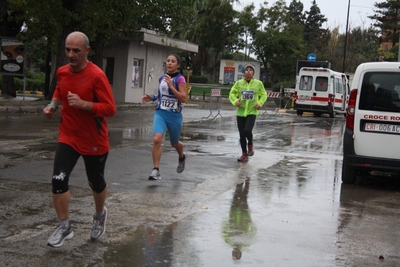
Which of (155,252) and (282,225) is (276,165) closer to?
(282,225)

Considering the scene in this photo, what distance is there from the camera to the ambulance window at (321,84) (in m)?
34.8

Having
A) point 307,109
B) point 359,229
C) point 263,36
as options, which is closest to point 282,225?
point 359,229

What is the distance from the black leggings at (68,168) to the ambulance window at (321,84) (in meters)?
29.8

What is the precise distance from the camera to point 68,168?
5668 mm

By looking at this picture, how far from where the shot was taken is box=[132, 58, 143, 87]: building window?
3495cm

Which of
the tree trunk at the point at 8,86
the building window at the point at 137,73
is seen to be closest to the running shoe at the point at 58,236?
the tree trunk at the point at 8,86

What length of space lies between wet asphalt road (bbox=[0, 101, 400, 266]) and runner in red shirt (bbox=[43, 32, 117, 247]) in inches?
18.2

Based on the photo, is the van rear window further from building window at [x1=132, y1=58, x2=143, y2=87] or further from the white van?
building window at [x1=132, y1=58, x2=143, y2=87]

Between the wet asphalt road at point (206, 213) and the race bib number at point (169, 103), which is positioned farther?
the race bib number at point (169, 103)

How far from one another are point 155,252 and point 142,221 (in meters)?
1.16

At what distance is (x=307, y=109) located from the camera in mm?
35281

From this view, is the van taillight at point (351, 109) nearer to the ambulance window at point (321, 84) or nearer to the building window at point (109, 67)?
the ambulance window at point (321, 84)

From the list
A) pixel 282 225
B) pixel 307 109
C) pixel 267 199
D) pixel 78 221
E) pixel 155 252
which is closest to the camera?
pixel 155 252

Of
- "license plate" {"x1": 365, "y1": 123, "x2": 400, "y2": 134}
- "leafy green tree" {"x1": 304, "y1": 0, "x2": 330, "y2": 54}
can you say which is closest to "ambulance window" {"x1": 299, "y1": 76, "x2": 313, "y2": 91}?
"license plate" {"x1": 365, "y1": 123, "x2": 400, "y2": 134}
